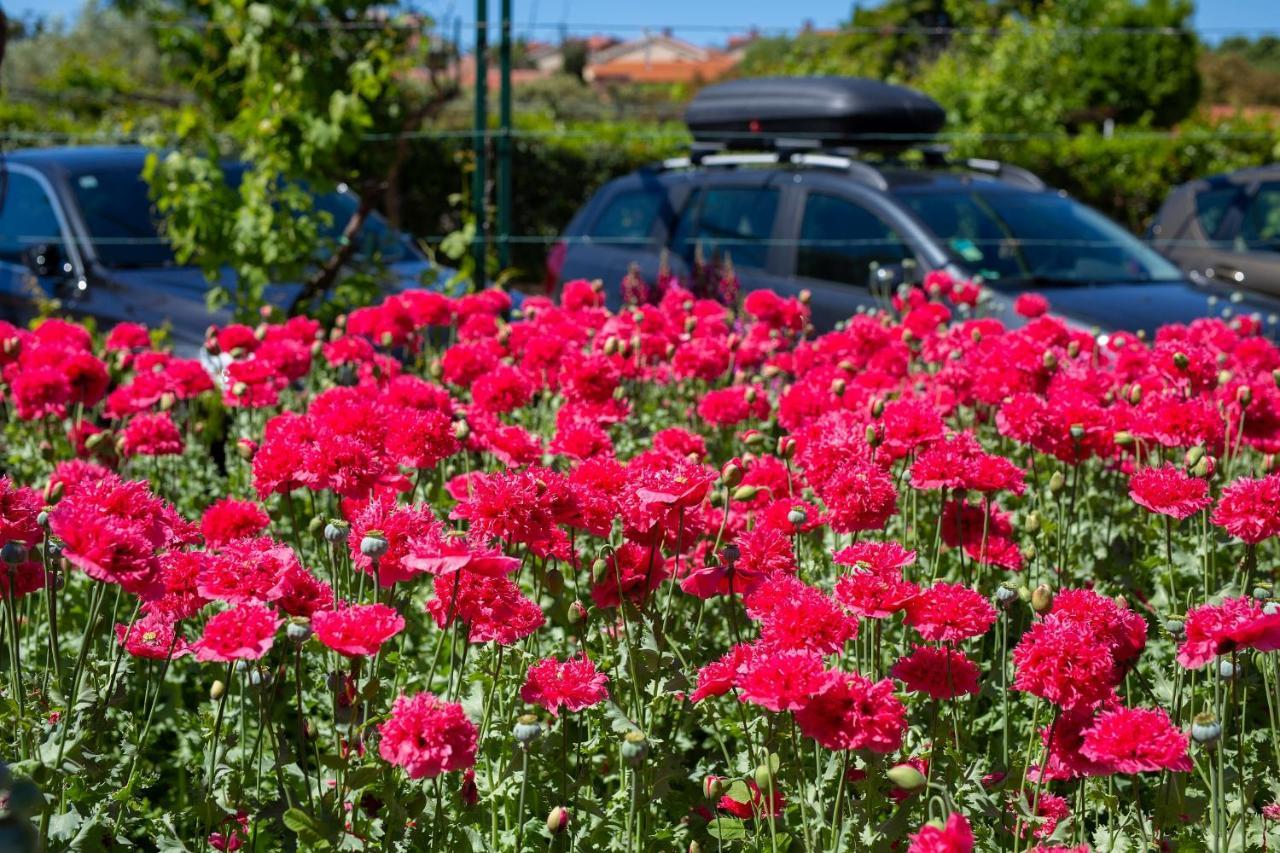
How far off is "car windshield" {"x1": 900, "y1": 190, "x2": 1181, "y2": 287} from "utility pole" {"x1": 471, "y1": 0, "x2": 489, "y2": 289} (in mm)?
2030

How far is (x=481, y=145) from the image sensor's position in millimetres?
6977

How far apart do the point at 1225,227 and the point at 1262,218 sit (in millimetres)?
233

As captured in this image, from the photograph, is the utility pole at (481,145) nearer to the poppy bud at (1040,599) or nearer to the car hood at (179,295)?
the car hood at (179,295)

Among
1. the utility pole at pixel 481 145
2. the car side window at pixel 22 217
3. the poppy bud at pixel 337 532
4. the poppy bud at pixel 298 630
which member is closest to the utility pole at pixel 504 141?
the utility pole at pixel 481 145

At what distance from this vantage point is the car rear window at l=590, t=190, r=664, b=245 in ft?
25.5

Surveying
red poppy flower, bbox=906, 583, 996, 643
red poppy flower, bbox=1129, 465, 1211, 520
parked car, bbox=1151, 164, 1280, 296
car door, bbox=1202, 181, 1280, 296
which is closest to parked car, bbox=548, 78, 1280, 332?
car door, bbox=1202, 181, 1280, 296

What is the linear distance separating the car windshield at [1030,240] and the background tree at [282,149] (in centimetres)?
263

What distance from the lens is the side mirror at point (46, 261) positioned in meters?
6.38

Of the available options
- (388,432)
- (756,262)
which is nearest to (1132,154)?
(756,262)

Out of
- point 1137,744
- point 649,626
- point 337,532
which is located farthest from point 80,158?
point 1137,744

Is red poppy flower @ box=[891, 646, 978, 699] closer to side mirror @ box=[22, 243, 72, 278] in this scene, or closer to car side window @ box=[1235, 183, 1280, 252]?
side mirror @ box=[22, 243, 72, 278]

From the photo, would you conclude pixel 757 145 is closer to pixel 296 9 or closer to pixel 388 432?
pixel 296 9

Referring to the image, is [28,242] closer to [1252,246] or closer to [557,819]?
[557,819]

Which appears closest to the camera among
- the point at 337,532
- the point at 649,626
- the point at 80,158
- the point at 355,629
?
the point at 355,629
